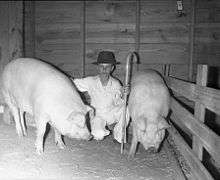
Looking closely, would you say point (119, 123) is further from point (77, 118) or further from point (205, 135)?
point (205, 135)

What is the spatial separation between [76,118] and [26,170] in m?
0.99

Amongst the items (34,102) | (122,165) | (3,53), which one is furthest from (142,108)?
(3,53)

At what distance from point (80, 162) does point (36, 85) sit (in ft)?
5.16

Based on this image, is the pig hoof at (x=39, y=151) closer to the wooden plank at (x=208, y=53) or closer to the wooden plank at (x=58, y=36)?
the wooden plank at (x=58, y=36)

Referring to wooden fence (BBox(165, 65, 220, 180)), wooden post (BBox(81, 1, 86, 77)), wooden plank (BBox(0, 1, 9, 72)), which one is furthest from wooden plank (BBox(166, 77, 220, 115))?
wooden plank (BBox(0, 1, 9, 72))

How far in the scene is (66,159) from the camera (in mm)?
4578

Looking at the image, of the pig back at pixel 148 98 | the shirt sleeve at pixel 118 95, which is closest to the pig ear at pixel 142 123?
the pig back at pixel 148 98

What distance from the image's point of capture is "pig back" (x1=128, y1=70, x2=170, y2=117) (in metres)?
4.79

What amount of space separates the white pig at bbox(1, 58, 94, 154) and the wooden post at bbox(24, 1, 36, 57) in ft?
4.75

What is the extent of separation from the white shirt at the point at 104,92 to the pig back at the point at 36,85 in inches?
23.9

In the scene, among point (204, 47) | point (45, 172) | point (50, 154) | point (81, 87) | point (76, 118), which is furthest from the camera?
point (204, 47)

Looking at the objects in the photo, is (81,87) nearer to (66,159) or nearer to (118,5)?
(66,159)

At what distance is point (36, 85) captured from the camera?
5137 millimetres

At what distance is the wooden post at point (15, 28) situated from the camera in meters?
6.62
